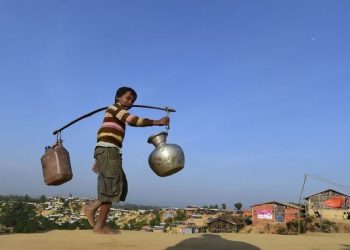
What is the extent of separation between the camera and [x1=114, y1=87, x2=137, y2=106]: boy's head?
6477 millimetres

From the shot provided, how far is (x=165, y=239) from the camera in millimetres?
6496

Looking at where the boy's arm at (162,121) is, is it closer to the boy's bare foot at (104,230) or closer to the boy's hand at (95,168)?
the boy's hand at (95,168)

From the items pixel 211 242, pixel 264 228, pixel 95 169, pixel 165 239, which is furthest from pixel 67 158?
pixel 264 228

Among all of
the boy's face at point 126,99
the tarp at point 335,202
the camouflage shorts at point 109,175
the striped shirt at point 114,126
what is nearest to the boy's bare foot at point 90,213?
the camouflage shorts at point 109,175

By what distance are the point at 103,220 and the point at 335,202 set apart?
47739 millimetres

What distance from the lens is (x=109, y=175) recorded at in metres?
6.13

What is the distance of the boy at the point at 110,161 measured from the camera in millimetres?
6129

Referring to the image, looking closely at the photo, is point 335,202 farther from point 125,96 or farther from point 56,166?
point 56,166

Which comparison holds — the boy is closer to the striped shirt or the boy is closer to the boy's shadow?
the striped shirt

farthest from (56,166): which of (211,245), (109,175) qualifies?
(211,245)

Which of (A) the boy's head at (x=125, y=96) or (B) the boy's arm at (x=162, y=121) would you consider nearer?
(B) the boy's arm at (x=162, y=121)

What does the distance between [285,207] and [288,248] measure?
49172 millimetres

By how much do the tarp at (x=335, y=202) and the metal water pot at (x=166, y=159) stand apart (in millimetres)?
47819

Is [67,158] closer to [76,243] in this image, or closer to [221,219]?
[76,243]
